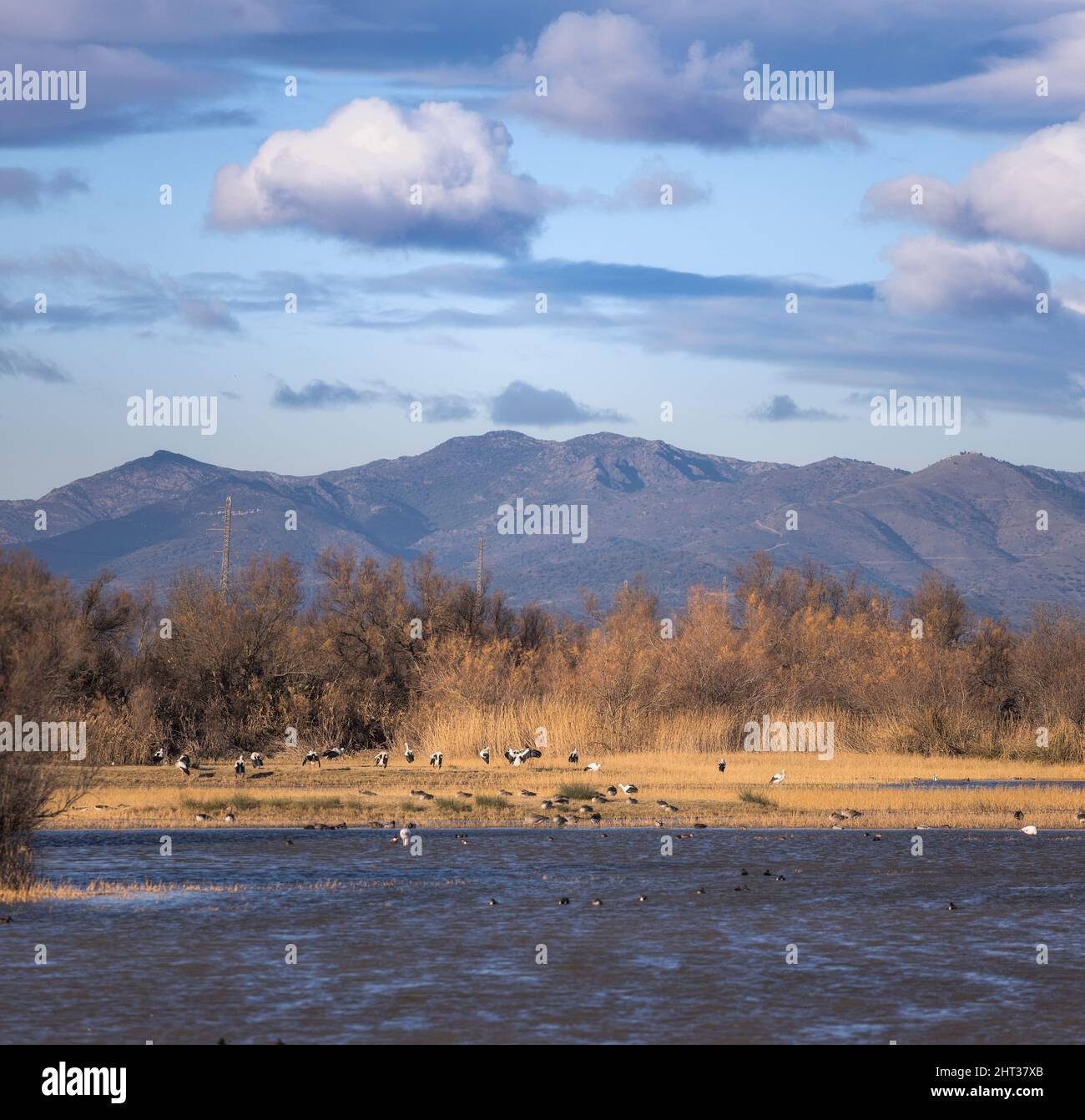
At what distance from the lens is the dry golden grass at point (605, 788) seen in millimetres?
26812

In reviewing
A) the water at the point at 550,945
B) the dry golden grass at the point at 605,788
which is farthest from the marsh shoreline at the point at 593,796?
the water at the point at 550,945

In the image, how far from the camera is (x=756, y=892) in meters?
19.3

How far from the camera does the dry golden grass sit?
26.8 meters

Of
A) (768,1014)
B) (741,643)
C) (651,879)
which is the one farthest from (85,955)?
(741,643)

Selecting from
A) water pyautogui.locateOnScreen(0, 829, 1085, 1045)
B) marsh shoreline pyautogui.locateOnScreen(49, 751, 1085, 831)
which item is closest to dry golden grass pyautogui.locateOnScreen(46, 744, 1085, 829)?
marsh shoreline pyautogui.locateOnScreen(49, 751, 1085, 831)

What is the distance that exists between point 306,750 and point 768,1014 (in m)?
29.5

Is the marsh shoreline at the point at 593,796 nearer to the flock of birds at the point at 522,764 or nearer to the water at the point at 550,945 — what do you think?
the flock of birds at the point at 522,764

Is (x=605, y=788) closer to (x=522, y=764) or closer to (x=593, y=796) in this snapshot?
(x=593, y=796)

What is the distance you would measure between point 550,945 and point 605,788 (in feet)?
50.3

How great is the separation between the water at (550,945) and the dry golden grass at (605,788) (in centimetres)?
286

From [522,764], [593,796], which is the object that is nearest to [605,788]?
[593,796]
